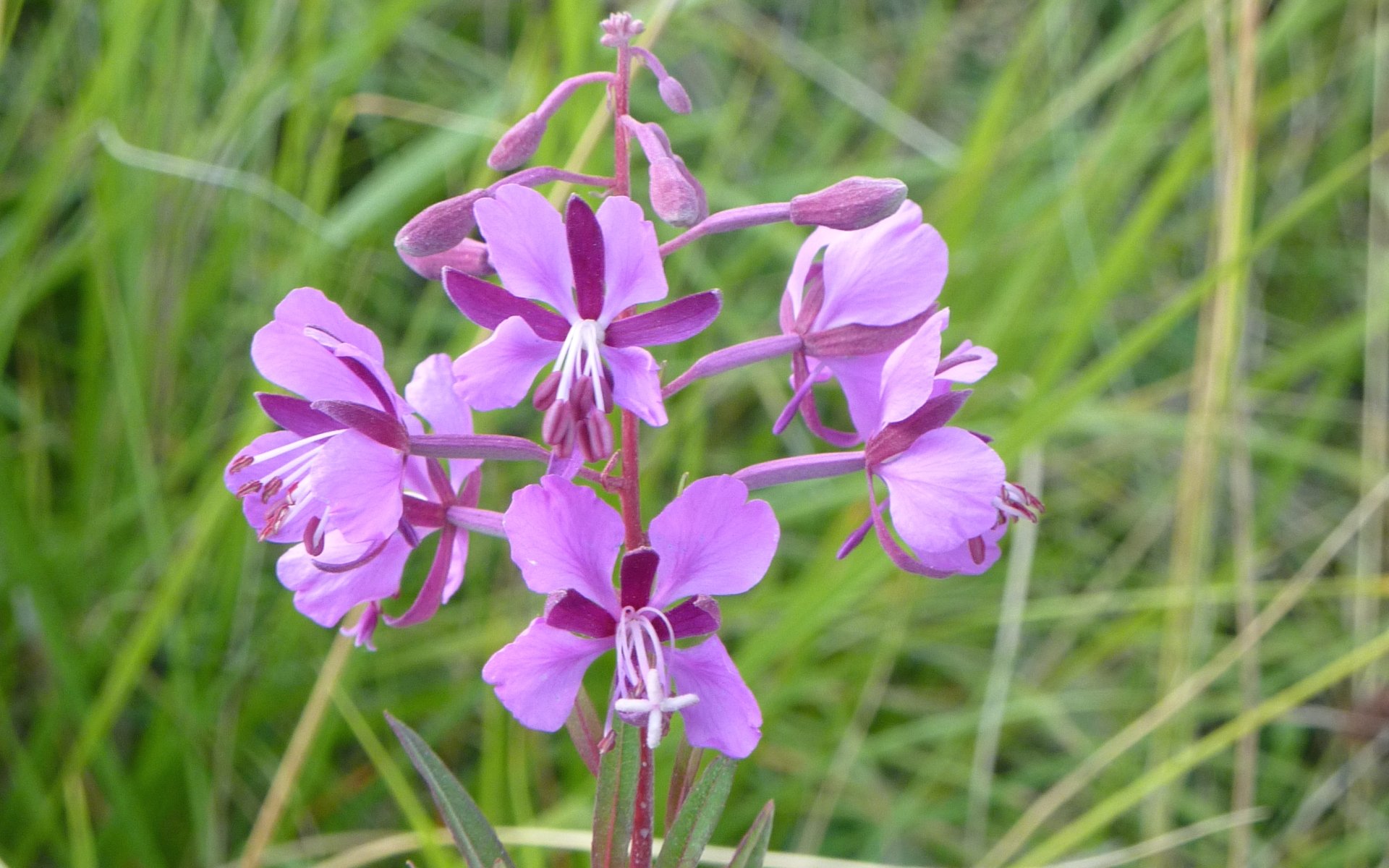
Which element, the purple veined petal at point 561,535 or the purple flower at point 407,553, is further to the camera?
→ the purple flower at point 407,553

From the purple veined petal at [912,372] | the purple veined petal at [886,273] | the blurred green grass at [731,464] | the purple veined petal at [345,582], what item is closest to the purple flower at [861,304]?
the purple veined petal at [886,273]

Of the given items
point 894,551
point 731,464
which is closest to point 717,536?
point 894,551

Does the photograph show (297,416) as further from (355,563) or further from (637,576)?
(637,576)

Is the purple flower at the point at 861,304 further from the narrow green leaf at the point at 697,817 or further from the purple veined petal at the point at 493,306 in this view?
the narrow green leaf at the point at 697,817

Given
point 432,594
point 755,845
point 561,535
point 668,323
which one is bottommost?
point 755,845

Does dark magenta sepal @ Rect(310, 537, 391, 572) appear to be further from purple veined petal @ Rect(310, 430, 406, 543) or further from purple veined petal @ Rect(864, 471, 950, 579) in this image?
purple veined petal @ Rect(864, 471, 950, 579)

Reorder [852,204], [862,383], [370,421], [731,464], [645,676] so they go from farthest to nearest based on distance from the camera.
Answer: [731,464] → [862,383] → [852,204] → [370,421] → [645,676]

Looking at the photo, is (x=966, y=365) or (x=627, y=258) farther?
(x=966, y=365)
